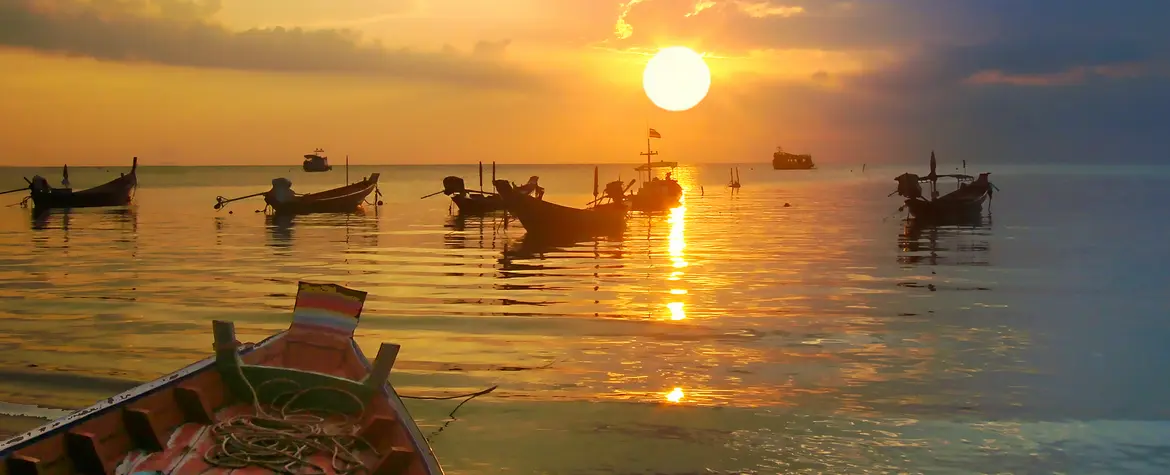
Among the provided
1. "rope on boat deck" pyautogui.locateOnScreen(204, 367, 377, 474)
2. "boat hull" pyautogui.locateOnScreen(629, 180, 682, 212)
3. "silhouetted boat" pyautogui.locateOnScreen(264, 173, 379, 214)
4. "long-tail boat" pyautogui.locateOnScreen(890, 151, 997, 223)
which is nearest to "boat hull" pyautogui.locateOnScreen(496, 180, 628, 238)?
"long-tail boat" pyautogui.locateOnScreen(890, 151, 997, 223)

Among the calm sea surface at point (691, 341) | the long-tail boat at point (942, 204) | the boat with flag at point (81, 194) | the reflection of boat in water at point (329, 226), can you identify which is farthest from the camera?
the boat with flag at point (81, 194)

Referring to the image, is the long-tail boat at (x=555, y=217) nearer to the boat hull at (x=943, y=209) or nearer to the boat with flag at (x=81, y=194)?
the boat hull at (x=943, y=209)

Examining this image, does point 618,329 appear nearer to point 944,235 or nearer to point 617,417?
point 617,417

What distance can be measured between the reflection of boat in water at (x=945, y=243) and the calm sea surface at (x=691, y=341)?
0.47m

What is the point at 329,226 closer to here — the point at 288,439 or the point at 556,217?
the point at 556,217

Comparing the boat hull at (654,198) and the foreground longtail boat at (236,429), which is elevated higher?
the boat hull at (654,198)

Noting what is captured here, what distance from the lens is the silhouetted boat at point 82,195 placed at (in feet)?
182

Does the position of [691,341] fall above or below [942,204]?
below

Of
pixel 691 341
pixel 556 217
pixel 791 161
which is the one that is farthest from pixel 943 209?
pixel 791 161

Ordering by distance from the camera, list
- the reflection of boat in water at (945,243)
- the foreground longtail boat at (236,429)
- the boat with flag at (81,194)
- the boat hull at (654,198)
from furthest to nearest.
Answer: the boat hull at (654,198) → the boat with flag at (81,194) → the reflection of boat in water at (945,243) → the foreground longtail boat at (236,429)

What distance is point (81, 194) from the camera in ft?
193

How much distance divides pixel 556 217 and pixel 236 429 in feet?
106

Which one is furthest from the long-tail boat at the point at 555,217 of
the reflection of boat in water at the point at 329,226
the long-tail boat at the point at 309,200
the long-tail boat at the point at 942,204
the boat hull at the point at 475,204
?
the long-tail boat at the point at 942,204

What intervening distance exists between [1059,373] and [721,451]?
22.3 feet
